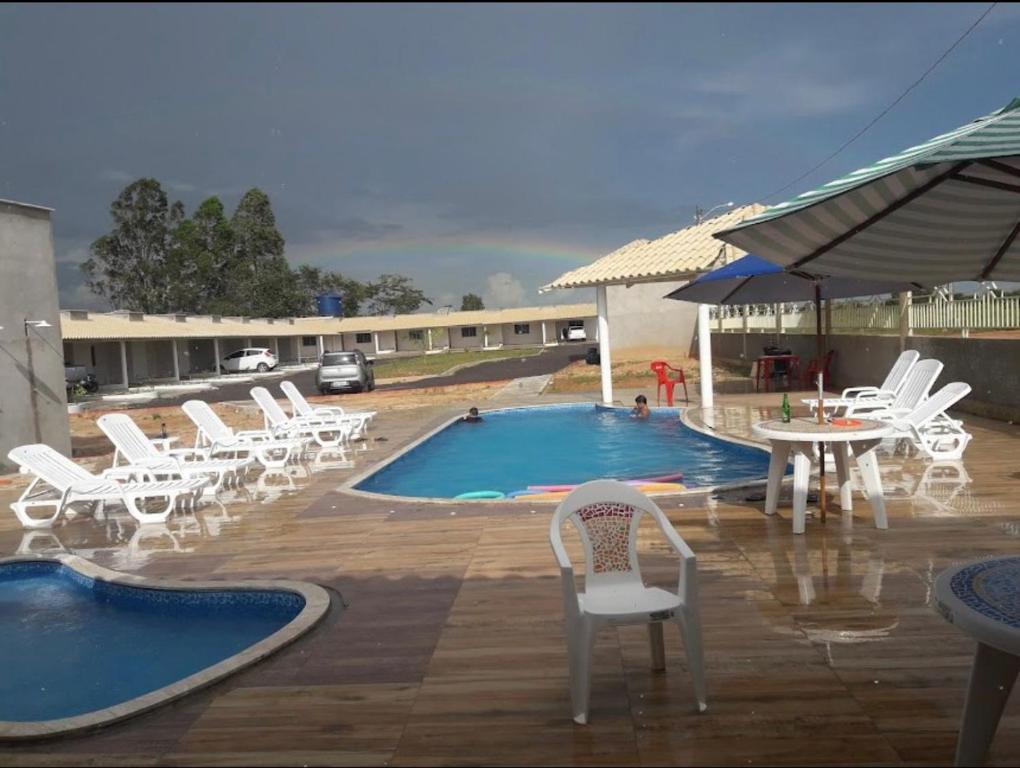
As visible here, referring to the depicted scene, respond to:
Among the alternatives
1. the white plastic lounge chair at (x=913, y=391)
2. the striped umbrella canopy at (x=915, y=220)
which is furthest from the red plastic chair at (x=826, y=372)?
the striped umbrella canopy at (x=915, y=220)

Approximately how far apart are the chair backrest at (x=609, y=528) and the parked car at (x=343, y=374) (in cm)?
2219

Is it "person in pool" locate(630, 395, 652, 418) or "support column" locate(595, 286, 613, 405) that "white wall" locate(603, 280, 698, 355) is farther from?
"person in pool" locate(630, 395, 652, 418)

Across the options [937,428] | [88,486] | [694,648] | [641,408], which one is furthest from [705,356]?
[694,648]

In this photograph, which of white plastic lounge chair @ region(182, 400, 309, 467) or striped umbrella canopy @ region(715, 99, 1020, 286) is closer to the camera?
striped umbrella canopy @ region(715, 99, 1020, 286)

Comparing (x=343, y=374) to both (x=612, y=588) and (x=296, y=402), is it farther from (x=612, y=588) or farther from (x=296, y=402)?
(x=612, y=588)

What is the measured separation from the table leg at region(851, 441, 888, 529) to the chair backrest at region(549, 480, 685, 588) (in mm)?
2993

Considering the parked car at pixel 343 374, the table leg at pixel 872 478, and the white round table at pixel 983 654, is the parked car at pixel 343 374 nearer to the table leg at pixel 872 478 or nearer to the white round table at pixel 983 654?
the table leg at pixel 872 478

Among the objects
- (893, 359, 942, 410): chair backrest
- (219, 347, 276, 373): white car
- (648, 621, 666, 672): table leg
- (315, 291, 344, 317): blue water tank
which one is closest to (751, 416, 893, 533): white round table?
(648, 621, 666, 672): table leg

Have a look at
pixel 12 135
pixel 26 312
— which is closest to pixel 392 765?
pixel 26 312

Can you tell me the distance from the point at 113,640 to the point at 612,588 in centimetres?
392

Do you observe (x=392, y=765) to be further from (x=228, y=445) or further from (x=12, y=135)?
(x=12, y=135)

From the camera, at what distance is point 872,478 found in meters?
6.03

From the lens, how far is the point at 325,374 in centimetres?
2545

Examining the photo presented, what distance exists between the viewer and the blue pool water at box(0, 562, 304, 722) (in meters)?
4.96
